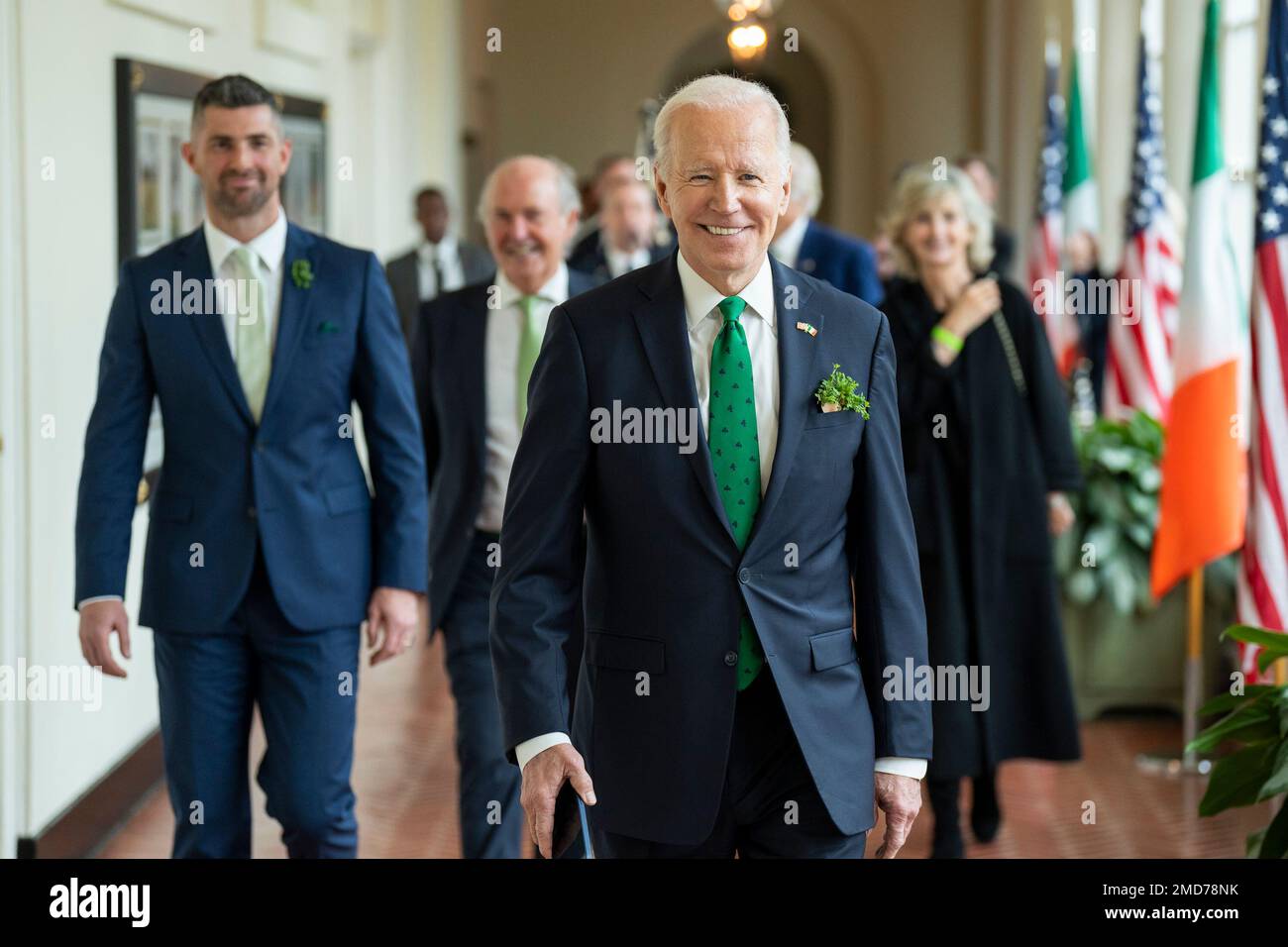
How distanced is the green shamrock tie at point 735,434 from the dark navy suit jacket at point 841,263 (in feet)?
12.4

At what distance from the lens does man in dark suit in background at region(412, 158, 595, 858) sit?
15.6 ft

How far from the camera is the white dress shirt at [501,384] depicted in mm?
4789

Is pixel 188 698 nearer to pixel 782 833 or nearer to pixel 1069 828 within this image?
pixel 782 833

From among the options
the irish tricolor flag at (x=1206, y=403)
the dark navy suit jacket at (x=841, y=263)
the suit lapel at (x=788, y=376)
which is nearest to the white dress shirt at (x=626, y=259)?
the dark navy suit jacket at (x=841, y=263)

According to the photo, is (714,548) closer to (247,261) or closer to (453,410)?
(247,261)

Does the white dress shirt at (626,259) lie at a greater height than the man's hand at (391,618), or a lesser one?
greater

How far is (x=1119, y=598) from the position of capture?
7.39 metres

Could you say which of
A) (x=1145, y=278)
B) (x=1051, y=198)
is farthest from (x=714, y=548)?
(x=1051, y=198)

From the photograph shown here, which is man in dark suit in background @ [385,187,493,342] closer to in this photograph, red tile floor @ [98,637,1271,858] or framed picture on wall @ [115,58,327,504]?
framed picture on wall @ [115,58,327,504]

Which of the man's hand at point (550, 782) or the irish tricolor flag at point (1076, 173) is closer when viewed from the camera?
the man's hand at point (550, 782)

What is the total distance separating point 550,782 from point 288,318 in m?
1.63

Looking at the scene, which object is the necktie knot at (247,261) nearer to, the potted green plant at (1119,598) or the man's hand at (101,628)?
the man's hand at (101,628)

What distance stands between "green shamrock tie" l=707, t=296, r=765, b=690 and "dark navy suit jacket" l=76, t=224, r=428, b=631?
1.44 metres

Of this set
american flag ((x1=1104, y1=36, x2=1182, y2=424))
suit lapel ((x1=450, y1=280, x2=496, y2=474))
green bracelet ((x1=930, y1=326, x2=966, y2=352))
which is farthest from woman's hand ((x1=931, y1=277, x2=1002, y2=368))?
american flag ((x1=1104, y1=36, x2=1182, y2=424))
